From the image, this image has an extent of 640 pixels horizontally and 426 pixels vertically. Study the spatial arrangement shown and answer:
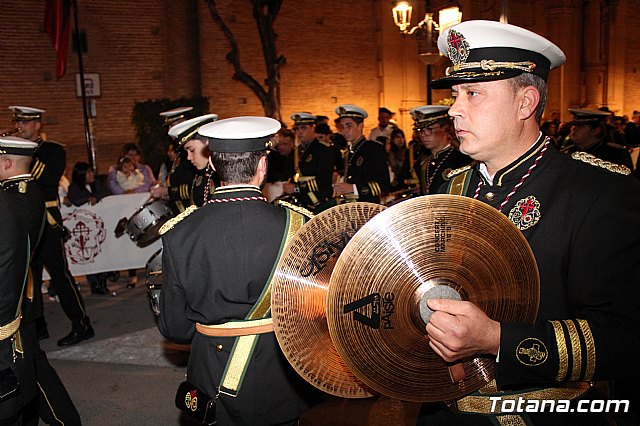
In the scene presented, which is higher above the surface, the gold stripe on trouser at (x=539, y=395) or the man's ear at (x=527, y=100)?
the man's ear at (x=527, y=100)

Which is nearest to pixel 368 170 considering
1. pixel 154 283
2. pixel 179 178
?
pixel 179 178

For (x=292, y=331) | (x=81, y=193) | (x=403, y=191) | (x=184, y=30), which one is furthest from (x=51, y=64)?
(x=292, y=331)

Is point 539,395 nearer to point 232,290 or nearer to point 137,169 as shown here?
point 232,290

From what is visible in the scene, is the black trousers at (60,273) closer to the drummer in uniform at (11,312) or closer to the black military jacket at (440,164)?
the drummer in uniform at (11,312)

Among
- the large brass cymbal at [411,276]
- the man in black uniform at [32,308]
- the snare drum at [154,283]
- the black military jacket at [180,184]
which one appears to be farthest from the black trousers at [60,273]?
the large brass cymbal at [411,276]

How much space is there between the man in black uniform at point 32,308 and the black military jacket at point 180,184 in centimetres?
234

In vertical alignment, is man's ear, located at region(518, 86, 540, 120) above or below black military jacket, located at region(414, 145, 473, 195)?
above

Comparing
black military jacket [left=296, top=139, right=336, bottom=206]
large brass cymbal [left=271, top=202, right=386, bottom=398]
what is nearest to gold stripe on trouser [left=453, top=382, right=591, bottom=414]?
large brass cymbal [left=271, top=202, right=386, bottom=398]

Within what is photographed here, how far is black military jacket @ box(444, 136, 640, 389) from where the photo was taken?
5.68 feet

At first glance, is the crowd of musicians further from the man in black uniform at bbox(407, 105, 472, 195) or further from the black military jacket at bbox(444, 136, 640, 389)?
the man in black uniform at bbox(407, 105, 472, 195)

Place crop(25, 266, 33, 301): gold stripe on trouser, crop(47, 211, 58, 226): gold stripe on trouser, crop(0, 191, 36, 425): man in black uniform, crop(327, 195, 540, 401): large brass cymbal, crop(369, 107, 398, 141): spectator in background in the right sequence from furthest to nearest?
crop(369, 107, 398, 141): spectator in background → crop(47, 211, 58, 226): gold stripe on trouser → crop(25, 266, 33, 301): gold stripe on trouser → crop(0, 191, 36, 425): man in black uniform → crop(327, 195, 540, 401): large brass cymbal

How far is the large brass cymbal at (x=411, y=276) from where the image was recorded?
1633mm

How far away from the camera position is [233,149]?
2.92 metres

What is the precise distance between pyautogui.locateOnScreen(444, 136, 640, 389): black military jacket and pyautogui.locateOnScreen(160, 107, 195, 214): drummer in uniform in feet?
18.1
